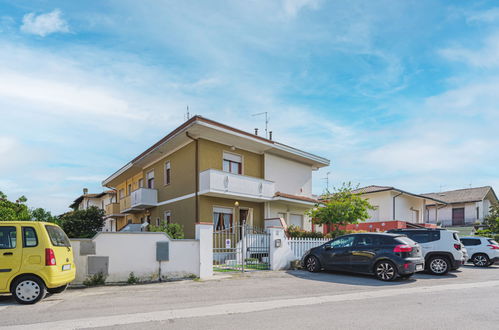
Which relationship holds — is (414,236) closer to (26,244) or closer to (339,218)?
(339,218)

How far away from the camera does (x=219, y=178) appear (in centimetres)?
1912

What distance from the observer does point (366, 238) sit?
12.9m

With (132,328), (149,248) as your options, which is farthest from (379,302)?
(149,248)

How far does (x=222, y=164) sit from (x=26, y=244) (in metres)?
13.0

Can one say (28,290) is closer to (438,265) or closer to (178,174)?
(438,265)

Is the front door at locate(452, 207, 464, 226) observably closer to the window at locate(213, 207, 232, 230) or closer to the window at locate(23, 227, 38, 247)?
the window at locate(213, 207, 232, 230)

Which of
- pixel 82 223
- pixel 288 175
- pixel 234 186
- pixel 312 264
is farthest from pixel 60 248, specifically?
pixel 82 223

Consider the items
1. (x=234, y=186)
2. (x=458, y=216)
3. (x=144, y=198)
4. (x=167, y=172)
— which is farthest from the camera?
(x=458, y=216)

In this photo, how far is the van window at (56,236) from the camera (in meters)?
8.91

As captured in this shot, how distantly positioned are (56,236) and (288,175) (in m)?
16.8

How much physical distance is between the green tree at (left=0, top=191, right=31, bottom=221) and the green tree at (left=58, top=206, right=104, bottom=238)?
5519mm

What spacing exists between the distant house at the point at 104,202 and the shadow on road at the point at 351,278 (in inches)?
828

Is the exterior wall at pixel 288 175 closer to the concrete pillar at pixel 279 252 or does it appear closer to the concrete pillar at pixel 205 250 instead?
the concrete pillar at pixel 279 252

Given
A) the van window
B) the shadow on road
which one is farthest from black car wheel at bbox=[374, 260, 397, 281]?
the van window
